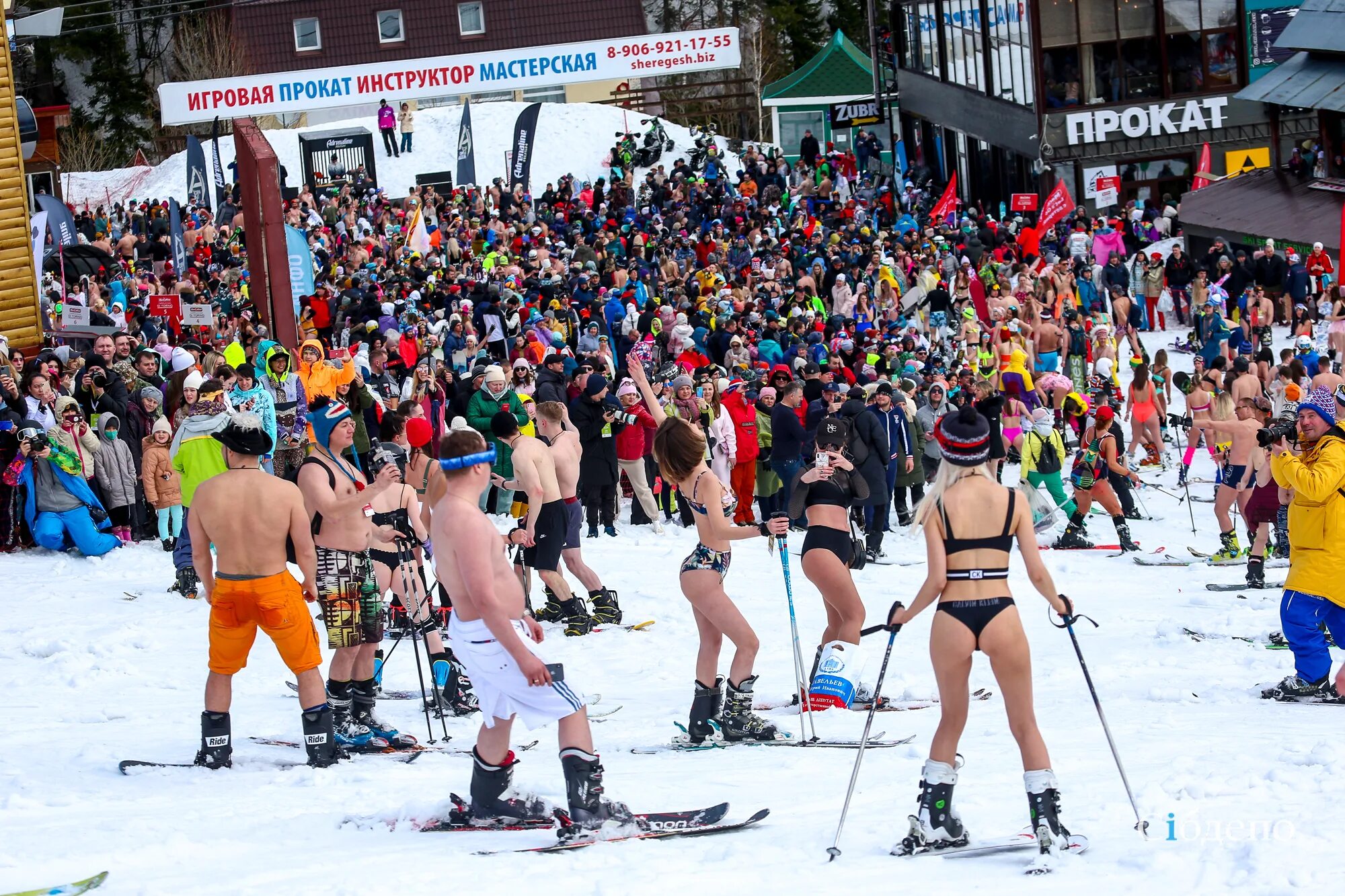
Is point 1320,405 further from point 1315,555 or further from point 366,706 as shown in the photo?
point 366,706

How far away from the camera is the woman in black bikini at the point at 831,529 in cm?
820

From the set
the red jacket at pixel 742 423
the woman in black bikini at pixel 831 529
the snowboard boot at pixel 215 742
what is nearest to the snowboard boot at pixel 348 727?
the snowboard boot at pixel 215 742

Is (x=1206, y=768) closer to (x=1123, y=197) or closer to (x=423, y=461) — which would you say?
(x=423, y=461)

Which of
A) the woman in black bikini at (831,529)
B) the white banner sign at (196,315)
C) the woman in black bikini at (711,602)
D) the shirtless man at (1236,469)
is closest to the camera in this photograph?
the woman in black bikini at (711,602)

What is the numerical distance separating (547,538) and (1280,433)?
4.89 m

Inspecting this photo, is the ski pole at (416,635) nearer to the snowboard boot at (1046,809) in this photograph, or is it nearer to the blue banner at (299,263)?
the snowboard boot at (1046,809)

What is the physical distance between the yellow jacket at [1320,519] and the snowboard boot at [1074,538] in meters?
5.97

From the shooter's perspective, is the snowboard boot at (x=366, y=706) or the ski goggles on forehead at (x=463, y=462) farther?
the snowboard boot at (x=366, y=706)

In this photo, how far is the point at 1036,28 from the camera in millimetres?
32281

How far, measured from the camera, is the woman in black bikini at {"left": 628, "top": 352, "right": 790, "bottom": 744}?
7.87 meters

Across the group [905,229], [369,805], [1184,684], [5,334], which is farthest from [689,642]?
[905,229]

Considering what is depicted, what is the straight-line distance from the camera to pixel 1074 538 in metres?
14.3

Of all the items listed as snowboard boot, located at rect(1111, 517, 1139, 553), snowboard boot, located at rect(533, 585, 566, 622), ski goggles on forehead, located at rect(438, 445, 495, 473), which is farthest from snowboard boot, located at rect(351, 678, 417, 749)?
snowboard boot, located at rect(1111, 517, 1139, 553)

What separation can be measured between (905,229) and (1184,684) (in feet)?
69.7
